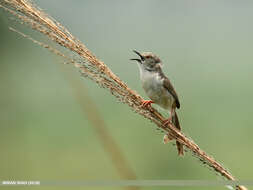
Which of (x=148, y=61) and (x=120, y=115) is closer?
(x=148, y=61)

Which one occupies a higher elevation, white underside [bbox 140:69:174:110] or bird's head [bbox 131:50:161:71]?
bird's head [bbox 131:50:161:71]

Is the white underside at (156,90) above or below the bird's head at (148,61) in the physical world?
below

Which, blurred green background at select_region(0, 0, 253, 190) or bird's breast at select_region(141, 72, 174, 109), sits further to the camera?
blurred green background at select_region(0, 0, 253, 190)

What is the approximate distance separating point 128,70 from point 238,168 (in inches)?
191

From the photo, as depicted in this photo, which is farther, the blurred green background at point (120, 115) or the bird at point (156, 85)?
the blurred green background at point (120, 115)

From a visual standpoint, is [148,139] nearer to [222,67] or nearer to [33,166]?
[33,166]

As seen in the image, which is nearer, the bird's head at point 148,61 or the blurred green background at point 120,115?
the bird's head at point 148,61

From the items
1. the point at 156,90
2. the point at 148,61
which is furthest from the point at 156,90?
the point at 148,61

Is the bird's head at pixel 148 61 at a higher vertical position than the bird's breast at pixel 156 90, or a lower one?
higher

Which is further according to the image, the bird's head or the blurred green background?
the blurred green background

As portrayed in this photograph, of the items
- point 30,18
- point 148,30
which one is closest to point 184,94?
point 148,30

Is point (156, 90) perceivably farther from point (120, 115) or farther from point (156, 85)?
point (120, 115)

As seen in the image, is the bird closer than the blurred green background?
Yes

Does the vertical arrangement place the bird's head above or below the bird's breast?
above
